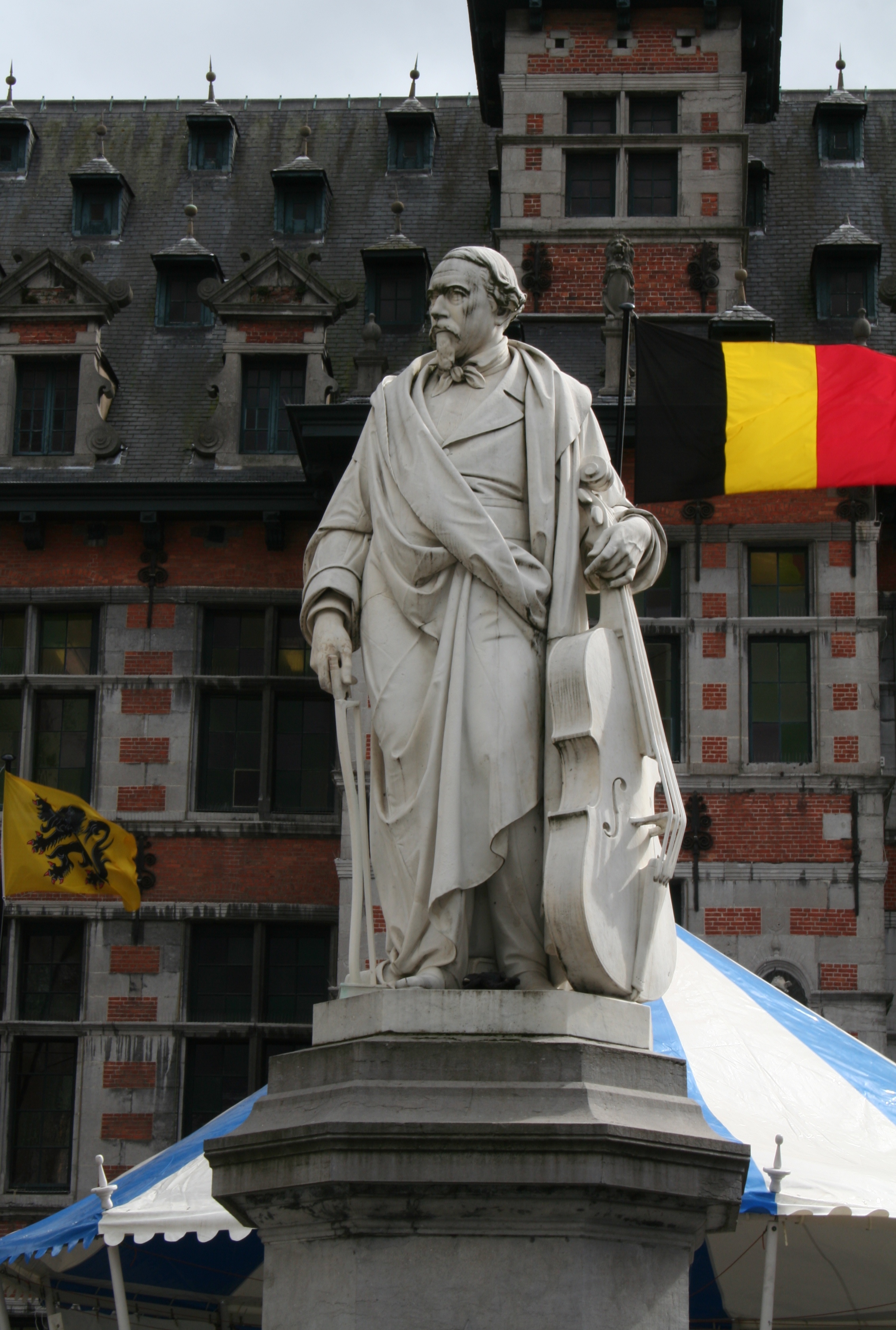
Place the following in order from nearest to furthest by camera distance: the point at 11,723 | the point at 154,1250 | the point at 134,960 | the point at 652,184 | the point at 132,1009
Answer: the point at 154,1250 → the point at 132,1009 → the point at 134,960 → the point at 11,723 → the point at 652,184

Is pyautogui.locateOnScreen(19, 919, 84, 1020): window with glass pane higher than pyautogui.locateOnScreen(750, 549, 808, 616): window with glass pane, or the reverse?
pyautogui.locateOnScreen(750, 549, 808, 616): window with glass pane

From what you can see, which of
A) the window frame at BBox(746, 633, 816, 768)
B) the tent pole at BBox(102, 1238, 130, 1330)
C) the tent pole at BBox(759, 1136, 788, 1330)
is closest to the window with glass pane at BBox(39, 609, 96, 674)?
the window frame at BBox(746, 633, 816, 768)

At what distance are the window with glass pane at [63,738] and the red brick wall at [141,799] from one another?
1.99 ft

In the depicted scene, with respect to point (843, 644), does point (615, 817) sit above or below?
below

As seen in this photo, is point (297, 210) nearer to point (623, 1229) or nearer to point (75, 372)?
point (75, 372)

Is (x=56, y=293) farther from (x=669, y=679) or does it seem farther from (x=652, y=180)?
(x=669, y=679)

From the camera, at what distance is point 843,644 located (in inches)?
717

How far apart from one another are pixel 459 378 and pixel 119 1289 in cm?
526

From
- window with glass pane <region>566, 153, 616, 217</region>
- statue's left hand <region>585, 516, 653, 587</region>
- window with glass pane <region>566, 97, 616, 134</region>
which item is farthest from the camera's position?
window with glass pane <region>566, 97, 616, 134</region>

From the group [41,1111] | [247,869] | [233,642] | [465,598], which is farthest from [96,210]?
[465,598]

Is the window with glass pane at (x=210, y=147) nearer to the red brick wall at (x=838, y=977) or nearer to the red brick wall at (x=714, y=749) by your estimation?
the red brick wall at (x=714, y=749)

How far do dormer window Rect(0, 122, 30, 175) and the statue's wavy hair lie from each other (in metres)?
20.5

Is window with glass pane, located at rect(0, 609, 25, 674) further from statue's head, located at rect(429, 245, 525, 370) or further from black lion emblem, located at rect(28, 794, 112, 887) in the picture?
statue's head, located at rect(429, 245, 525, 370)

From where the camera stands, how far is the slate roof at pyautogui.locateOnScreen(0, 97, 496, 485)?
21656 millimetres
